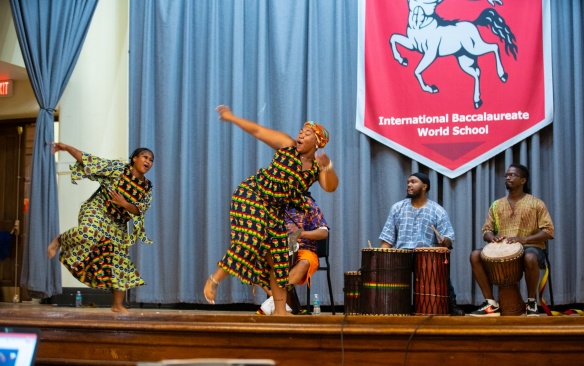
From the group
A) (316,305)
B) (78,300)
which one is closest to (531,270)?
(316,305)

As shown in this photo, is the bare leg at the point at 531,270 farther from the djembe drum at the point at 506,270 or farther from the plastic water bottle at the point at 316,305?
the plastic water bottle at the point at 316,305

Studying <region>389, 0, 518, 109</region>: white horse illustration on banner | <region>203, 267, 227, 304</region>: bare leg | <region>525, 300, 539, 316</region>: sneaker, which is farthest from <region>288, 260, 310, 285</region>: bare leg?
<region>389, 0, 518, 109</region>: white horse illustration on banner

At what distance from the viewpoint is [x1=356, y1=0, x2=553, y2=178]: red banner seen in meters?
6.81

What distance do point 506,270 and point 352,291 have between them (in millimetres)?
1131

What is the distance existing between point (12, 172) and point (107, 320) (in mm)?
6478

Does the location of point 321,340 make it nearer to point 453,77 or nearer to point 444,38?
point 453,77

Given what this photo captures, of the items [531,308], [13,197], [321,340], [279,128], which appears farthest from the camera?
[13,197]

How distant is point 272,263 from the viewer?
4480 millimetres

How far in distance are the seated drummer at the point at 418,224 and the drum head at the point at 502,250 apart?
39 centimetres

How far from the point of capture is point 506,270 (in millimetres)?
5602

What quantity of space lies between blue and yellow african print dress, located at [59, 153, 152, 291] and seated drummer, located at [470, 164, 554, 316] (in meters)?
2.65

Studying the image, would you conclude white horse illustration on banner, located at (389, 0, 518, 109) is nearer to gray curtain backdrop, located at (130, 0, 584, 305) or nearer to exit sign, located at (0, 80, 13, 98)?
gray curtain backdrop, located at (130, 0, 584, 305)

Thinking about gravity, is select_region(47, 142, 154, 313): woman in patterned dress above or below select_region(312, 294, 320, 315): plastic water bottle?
above

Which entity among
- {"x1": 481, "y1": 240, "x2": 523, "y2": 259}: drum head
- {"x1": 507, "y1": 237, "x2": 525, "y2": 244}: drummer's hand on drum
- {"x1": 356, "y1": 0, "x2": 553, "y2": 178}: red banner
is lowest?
{"x1": 481, "y1": 240, "x2": 523, "y2": 259}: drum head
